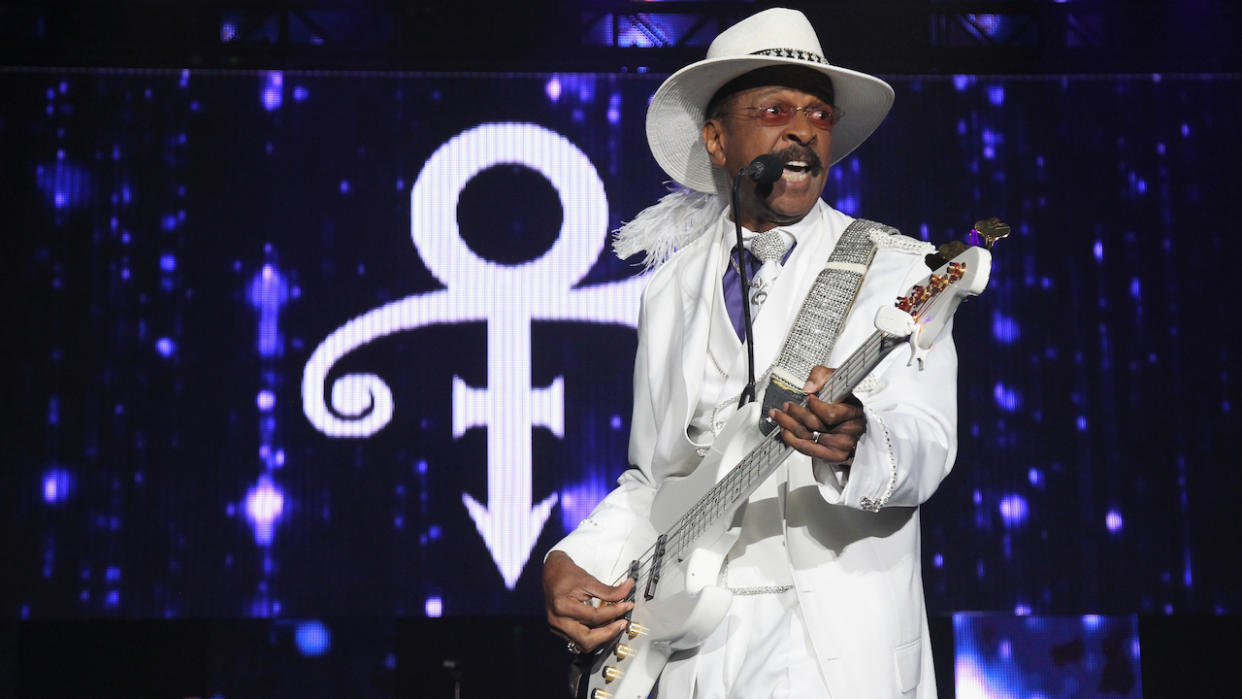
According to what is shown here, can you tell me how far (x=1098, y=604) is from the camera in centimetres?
486

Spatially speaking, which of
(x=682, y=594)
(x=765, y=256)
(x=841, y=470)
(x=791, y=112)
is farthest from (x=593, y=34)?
(x=841, y=470)

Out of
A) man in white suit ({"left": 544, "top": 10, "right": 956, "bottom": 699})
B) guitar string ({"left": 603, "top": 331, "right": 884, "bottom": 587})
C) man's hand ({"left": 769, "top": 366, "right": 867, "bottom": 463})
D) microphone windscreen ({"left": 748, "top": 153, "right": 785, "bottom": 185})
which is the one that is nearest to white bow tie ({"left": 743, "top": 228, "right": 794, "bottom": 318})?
man in white suit ({"left": 544, "top": 10, "right": 956, "bottom": 699})

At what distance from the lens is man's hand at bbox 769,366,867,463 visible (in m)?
1.74

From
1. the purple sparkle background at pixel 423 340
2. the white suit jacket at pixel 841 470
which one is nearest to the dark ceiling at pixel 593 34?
the purple sparkle background at pixel 423 340

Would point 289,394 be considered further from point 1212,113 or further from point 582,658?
point 1212,113

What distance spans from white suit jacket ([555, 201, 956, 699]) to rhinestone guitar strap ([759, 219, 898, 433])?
0.9 inches

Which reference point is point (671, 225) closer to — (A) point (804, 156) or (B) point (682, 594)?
(A) point (804, 156)

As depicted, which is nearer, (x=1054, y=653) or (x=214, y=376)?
(x=214, y=376)

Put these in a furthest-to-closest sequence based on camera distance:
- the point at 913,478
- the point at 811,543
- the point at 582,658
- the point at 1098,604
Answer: the point at 1098,604 < the point at 582,658 < the point at 811,543 < the point at 913,478

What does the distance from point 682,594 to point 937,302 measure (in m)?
0.65

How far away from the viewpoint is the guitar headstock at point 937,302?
165 cm

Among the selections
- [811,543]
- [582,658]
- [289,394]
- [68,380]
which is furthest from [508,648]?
[811,543]

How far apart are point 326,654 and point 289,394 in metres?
1.18

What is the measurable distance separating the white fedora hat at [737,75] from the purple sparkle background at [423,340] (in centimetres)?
234
